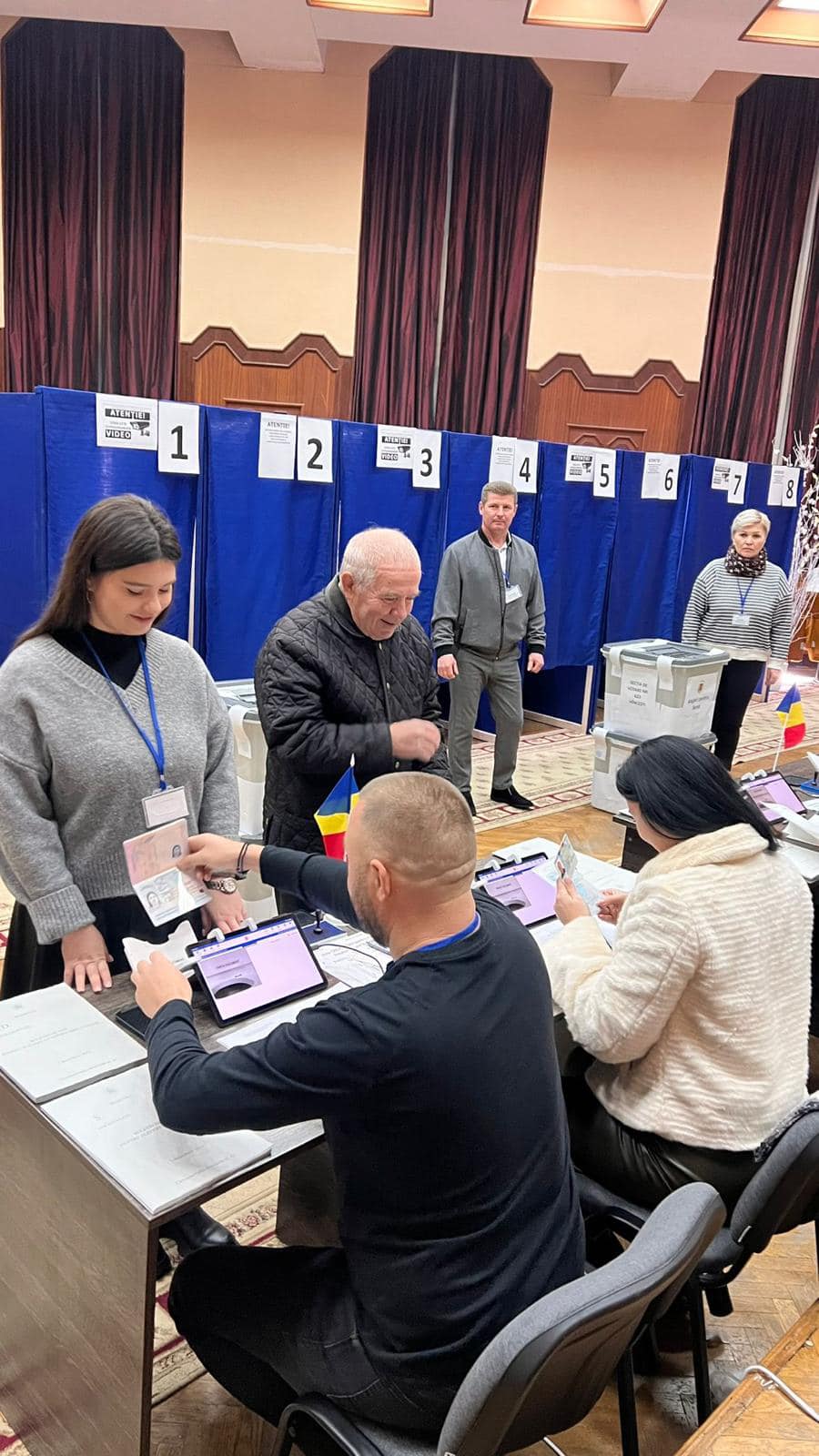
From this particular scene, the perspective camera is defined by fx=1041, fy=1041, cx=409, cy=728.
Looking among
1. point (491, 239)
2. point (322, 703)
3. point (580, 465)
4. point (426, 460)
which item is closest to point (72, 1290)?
point (322, 703)

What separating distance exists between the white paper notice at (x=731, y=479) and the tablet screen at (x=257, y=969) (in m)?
5.92

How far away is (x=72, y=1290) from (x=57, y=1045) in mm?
333

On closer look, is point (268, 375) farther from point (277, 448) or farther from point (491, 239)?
point (277, 448)

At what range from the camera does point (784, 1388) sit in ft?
4.11

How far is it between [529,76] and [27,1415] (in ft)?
26.4

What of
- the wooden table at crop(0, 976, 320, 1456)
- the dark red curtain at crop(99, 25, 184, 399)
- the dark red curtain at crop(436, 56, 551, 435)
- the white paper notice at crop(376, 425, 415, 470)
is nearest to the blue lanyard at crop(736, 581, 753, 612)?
the white paper notice at crop(376, 425, 415, 470)

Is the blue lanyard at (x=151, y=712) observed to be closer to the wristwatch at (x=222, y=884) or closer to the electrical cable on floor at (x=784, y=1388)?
the wristwatch at (x=222, y=884)

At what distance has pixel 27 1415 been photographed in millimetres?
1614

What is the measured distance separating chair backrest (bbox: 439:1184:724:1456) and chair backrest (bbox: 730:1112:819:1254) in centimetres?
33

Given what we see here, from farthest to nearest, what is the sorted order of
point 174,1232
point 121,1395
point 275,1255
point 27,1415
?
point 174,1232, point 27,1415, point 275,1255, point 121,1395

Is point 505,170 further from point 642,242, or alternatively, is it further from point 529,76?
point 642,242

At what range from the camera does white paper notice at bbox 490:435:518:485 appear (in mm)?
5711

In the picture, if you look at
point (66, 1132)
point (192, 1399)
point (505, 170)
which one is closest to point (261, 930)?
point (66, 1132)

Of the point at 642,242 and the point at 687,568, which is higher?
the point at 642,242
